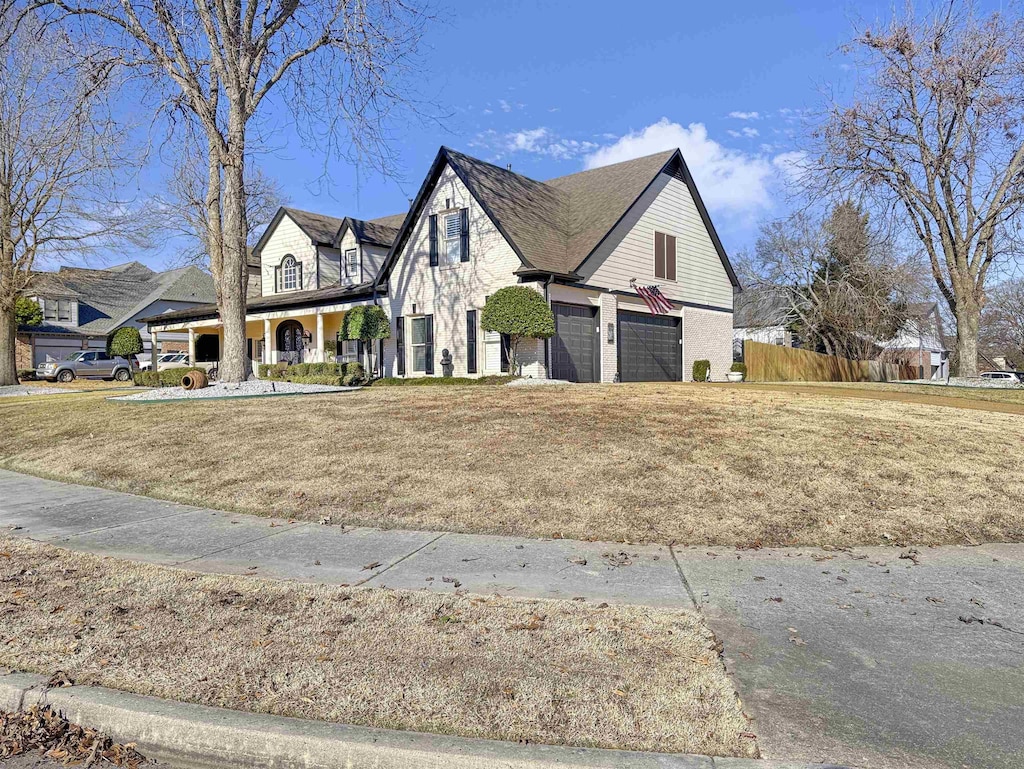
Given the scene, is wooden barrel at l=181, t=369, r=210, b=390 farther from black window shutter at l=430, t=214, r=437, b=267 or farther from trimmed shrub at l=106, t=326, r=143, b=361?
trimmed shrub at l=106, t=326, r=143, b=361

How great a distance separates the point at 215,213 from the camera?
17766 mm

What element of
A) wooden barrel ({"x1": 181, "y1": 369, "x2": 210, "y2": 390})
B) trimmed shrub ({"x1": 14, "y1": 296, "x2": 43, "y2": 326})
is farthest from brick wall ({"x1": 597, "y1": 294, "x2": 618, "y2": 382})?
trimmed shrub ({"x1": 14, "y1": 296, "x2": 43, "y2": 326})

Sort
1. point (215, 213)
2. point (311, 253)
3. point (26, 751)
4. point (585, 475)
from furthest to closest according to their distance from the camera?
point (311, 253) < point (215, 213) < point (585, 475) < point (26, 751)

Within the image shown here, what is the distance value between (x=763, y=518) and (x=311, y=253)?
25.7 m

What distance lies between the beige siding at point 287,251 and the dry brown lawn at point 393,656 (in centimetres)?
2526

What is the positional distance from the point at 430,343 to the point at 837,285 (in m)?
A: 27.2

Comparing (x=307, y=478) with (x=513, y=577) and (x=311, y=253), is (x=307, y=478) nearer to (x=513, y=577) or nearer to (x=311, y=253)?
(x=513, y=577)

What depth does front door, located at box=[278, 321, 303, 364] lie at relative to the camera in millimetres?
28672

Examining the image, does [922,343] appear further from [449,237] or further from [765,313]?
[449,237]

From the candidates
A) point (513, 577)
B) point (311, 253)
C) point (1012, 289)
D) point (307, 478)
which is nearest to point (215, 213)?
point (311, 253)

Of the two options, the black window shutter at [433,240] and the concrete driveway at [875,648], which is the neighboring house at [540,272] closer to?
the black window shutter at [433,240]

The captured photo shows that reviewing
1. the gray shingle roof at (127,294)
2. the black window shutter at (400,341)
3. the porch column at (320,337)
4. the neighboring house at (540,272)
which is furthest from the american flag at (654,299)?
the gray shingle roof at (127,294)

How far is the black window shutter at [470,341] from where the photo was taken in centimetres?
2105

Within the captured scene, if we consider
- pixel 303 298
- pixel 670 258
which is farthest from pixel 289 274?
pixel 670 258
